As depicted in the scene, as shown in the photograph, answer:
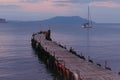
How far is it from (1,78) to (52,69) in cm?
667

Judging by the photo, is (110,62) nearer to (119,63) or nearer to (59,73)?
(119,63)

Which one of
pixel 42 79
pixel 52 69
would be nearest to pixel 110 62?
pixel 52 69

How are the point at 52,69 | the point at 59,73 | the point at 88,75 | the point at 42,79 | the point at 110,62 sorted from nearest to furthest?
the point at 88,75
the point at 59,73
the point at 42,79
the point at 52,69
the point at 110,62

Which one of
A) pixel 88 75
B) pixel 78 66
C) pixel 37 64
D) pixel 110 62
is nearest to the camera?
pixel 88 75

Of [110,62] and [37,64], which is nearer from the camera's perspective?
[37,64]

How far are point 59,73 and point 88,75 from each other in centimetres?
784

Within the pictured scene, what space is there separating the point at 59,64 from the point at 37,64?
15507 millimetres

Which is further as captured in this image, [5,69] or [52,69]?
[5,69]

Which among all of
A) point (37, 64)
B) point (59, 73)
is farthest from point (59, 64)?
point (37, 64)

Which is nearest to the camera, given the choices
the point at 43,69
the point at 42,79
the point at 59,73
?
the point at 59,73

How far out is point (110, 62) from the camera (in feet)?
183

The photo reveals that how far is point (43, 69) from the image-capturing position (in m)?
46.8

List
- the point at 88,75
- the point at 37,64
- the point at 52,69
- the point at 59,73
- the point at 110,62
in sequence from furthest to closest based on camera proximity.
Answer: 1. the point at 110,62
2. the point at 37,64
3. the point at 52,69
4. the point at 59,73
5. the point at 88,75

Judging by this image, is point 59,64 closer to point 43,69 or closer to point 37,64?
point 43,69
